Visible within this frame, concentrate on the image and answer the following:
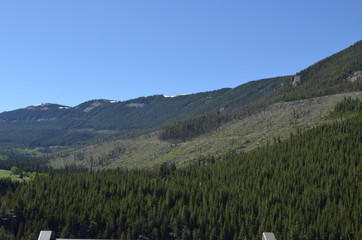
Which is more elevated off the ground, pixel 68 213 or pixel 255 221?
pixel 68 213

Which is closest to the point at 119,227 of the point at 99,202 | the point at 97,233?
the point at 97,233

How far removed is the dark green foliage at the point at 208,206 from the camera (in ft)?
459

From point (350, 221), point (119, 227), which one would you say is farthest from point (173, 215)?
point (350, 221)

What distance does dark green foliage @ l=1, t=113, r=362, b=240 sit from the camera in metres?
140

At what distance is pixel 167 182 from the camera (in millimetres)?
199750

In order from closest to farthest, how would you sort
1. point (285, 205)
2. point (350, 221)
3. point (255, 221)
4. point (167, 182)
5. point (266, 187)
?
point (350, 221) < point (255, 221) < point (285, 205) < point (266, 187) < point (167, 182)

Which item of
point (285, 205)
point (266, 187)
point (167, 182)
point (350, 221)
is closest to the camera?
point (350, 221)

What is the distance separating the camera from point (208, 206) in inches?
6324

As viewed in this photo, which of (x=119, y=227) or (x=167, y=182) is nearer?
(x=119, y=227)

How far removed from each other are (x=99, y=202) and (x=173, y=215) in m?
33.5

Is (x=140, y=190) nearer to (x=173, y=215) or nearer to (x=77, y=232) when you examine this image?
(x=173, y=215)

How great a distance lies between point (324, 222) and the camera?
137875mm

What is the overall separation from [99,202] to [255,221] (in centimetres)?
6781

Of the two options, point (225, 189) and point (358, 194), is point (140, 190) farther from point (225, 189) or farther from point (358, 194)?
point (358, 194)
